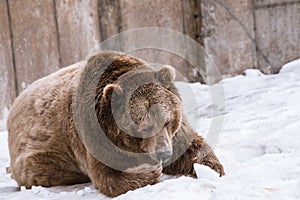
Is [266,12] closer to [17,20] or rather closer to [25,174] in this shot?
[17,20]

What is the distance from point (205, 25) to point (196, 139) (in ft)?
9.71

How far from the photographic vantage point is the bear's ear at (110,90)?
3512mm

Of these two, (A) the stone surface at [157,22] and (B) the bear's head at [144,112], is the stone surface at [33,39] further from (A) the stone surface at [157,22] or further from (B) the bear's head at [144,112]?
(B) the bear's head at [144,112]

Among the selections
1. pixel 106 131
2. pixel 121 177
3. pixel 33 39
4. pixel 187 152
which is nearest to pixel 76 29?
pixel 33 39

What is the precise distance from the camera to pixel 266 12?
693cm

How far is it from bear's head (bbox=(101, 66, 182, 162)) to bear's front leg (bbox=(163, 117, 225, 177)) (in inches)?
10.2

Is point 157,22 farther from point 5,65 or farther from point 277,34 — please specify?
point 5,65

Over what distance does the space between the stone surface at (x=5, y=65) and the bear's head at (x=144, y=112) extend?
237cm

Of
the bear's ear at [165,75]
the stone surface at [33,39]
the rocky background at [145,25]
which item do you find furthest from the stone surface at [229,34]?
the bear's ear at [165,75]

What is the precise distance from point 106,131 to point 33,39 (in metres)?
2.58

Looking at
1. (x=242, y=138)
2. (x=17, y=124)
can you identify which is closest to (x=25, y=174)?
(x=17, y=124)

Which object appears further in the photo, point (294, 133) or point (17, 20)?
point (17, 20)

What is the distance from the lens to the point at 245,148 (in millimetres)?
4312

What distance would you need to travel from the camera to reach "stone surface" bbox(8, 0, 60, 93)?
585 centimetres
